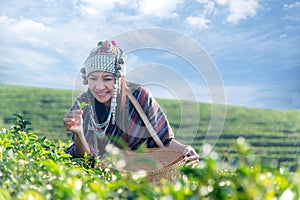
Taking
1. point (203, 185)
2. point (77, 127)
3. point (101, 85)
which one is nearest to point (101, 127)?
point (101, 85)

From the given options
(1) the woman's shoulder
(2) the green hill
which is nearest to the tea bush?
(1) the woman's shoulder

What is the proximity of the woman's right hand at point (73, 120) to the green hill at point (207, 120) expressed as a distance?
15.3 ft

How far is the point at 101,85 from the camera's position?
2.81m

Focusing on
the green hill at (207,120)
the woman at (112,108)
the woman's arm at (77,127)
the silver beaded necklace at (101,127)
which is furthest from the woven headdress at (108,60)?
the green hill at (207,120)

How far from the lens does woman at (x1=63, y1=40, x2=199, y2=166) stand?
2.76m

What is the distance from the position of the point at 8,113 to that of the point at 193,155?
761 cm

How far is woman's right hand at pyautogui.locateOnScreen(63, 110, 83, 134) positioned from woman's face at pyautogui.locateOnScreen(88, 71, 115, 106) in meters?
0.39

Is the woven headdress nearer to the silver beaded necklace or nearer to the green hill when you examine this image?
the silver beaded necklace

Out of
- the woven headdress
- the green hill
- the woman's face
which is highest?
the woven headdress

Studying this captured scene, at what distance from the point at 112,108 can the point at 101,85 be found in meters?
0.17

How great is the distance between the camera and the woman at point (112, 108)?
2.76m

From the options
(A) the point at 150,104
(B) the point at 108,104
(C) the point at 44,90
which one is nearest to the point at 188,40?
(A) the point at 150,104

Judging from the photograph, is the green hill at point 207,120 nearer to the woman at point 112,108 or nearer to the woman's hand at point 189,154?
the woman at point 112,108

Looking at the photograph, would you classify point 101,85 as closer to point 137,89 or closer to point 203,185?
point 137,89
